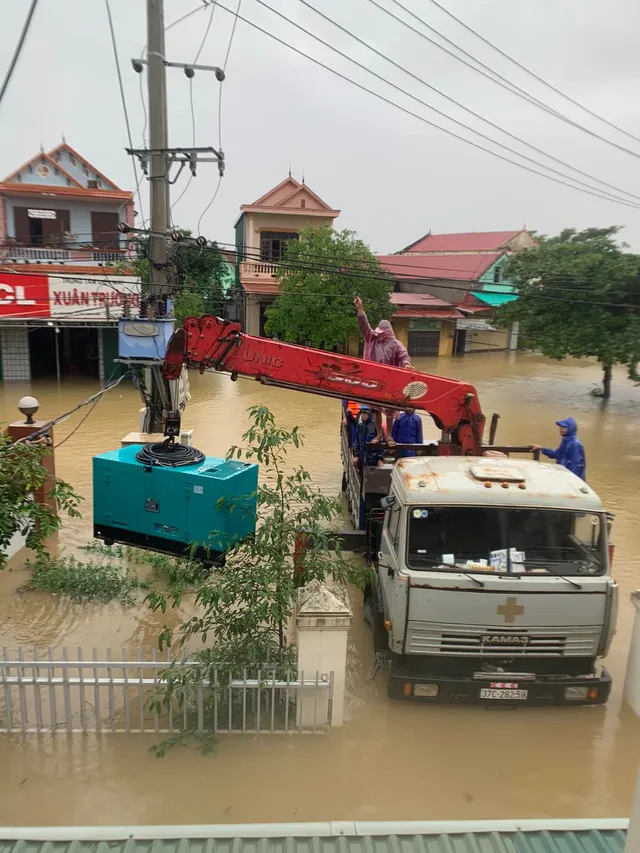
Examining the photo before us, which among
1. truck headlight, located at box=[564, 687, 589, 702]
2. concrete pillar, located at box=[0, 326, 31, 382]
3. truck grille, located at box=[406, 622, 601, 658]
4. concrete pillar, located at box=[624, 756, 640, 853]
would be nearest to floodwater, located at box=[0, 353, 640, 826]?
truck headlight, located at box=[564, 687, 589, 702]

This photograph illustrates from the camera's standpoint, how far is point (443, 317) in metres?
32.8

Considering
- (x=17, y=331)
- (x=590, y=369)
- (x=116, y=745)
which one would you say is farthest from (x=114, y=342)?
(x=590, y=369)

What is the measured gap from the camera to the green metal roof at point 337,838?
8.89ft

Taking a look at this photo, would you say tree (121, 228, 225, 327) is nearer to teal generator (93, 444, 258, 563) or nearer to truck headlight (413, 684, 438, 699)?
teal generator (93, 444, 258, 563)

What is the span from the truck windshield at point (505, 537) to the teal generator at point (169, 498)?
2.02 meters

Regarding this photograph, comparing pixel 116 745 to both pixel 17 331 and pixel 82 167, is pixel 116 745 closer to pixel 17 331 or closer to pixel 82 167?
pixel 17 331

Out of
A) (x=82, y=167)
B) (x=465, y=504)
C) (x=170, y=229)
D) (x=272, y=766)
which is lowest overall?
(x=272, y=766)

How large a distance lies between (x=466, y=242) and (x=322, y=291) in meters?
18.5

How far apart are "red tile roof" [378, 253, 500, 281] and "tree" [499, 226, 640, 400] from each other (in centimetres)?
1285

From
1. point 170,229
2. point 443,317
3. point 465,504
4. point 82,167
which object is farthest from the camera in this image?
point 443,317

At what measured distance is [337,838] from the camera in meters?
2.80

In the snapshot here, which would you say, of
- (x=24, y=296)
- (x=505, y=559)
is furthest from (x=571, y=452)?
(x=24, y=296)

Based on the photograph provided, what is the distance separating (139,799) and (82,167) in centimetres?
2560

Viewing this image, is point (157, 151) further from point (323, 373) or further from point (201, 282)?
point (201, 282)
